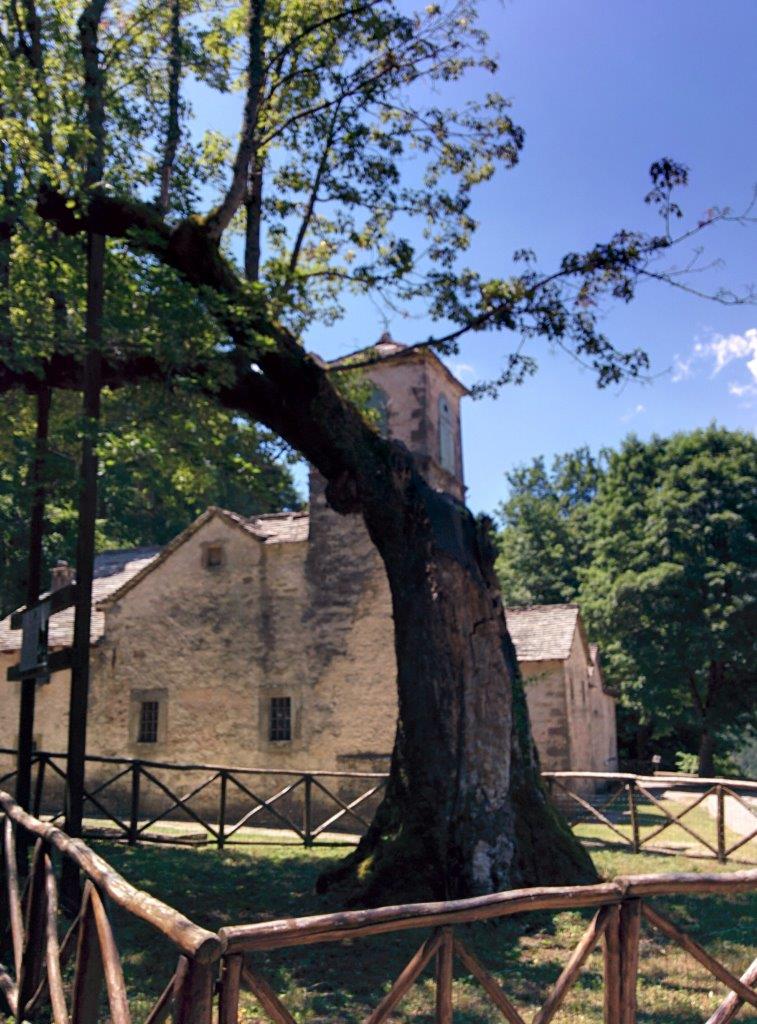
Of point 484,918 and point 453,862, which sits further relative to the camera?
point 453,862

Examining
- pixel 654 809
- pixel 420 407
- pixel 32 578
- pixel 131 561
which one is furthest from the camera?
pixel 131 561

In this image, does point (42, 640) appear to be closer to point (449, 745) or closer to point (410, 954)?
point (449, 745)

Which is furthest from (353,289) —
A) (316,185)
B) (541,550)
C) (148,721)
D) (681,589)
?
(541,550)

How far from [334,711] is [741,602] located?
14.2 m

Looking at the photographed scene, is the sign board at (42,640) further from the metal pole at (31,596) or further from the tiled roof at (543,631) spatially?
the tiled roof at (543,631)

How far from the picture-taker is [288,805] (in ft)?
54.9

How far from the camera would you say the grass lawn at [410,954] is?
16.9 ft

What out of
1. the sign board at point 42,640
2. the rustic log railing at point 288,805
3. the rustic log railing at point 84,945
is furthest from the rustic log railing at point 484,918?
the rustic log railing at point 288,805

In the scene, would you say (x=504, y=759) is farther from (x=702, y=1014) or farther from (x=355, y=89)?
(x=355, y=89)

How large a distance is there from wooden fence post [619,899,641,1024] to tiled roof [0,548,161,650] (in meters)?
17.5

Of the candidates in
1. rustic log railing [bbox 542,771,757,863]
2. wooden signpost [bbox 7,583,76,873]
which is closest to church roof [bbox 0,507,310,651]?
rustic log railing [bbox 542,771,757,863]

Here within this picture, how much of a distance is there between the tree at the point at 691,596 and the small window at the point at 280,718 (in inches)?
533

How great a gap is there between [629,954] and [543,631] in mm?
16766

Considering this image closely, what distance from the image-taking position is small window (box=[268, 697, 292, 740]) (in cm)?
1767
